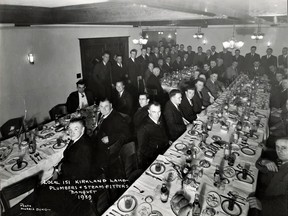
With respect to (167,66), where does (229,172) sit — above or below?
below

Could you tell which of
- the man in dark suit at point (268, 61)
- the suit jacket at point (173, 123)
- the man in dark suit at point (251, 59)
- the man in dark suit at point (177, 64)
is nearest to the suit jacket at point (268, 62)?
the man in dark suit at point (268, 61)

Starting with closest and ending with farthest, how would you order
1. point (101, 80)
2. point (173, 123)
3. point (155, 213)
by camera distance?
point (155, 213), point (173, 123), point (101, 80)

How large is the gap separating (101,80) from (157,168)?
16.5 ft

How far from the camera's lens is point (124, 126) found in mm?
3996

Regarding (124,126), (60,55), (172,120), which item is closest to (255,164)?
(172,120)

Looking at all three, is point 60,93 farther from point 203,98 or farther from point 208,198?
point 208,198

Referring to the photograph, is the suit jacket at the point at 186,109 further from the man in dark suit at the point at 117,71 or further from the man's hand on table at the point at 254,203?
the man in dark suit at the point at 117,71

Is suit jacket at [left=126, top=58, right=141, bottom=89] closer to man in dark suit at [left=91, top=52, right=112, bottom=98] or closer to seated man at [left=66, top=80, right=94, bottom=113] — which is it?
man in dark suit at [left=91, top=52, right=112, bottom=98]

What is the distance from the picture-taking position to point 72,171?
113 inches

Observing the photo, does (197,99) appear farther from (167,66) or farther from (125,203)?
(167,66)

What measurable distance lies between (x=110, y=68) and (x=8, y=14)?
13.9 ft

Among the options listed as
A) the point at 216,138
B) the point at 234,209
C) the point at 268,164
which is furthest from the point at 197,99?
the point at 234,209

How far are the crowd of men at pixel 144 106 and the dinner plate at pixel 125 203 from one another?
3.13 feet

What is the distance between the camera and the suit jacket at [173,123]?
13.4ft
